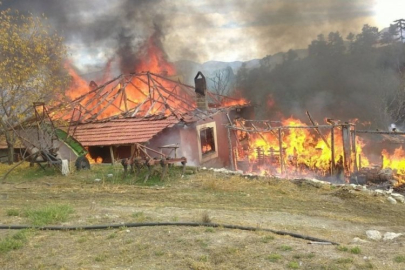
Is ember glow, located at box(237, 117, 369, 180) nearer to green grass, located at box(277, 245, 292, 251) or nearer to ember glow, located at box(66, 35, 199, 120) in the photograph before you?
ember glow, located at box(66, 35, 199, 120)

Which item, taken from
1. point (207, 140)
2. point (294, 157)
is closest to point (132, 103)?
point (207, 140)

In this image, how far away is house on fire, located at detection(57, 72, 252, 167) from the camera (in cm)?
1908

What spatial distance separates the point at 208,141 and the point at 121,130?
5.49 metres

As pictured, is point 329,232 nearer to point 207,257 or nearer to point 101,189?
point 207,257

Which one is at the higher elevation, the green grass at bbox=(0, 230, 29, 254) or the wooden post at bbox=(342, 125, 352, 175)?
the wooden post at bbox=(342, 125, 352, 175)

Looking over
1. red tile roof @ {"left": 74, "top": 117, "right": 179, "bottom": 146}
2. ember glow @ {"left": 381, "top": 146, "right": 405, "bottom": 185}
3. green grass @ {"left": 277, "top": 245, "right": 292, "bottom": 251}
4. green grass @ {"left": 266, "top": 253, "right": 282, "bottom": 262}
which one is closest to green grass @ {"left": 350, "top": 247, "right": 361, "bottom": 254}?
green grass @ {"left": 277, "top": 245, "right": 292, "bottom": 251}

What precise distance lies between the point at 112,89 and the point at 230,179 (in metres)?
11.5

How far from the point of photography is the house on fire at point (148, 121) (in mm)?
19078

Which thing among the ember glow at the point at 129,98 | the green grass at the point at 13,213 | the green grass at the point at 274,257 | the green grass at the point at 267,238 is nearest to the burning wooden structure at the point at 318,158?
the ember glow at the point at 129,98

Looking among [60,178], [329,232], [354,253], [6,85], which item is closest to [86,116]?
[6,85]

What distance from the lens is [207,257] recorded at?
250 inches

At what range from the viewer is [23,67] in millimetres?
17844

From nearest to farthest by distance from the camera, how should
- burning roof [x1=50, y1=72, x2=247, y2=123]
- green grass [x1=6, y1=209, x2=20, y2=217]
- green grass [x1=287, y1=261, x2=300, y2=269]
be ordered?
green grass [x1=287, y1=261, x2=300, y2=269], green grass [x1=6, y1=209, x2=20, y2=217], burning roof [x1=50, y1=72, x2=247, y2=123]

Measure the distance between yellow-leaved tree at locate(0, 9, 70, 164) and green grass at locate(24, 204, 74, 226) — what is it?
9.40 m
